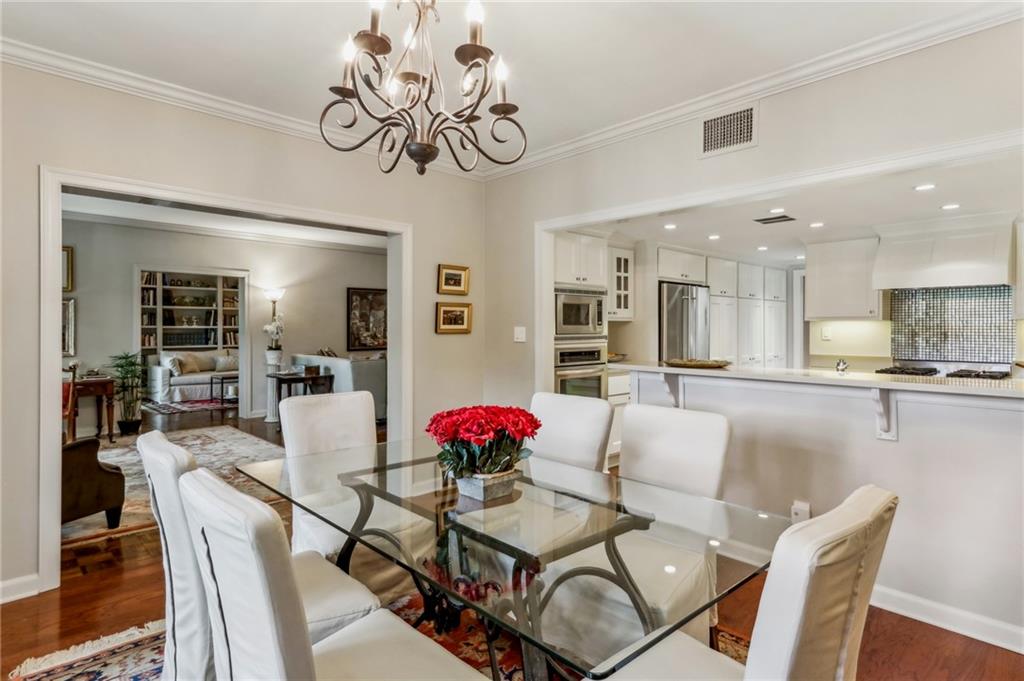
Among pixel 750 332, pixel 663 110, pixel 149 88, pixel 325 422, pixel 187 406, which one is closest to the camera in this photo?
pixel 325 422

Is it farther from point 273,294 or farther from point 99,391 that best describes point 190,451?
point 273,294

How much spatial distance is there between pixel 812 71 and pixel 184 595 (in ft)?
10.6

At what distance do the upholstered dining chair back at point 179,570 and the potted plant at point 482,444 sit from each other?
0.75 m

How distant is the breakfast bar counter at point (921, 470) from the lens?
221 centimetres

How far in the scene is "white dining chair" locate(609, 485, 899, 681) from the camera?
868mm

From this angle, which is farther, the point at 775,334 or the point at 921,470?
the point at 775,334

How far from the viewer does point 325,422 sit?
105 inches

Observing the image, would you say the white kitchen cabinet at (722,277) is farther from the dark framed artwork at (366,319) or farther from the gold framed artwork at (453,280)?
the dark framed artwork at (366,319)

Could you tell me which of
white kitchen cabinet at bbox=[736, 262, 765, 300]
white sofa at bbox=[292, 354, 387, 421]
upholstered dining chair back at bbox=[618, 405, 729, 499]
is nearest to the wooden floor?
upholstered dining chair back at bbox=[618, 405, 729, 499]

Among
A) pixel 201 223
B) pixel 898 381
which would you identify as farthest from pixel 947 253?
pixel 201 223

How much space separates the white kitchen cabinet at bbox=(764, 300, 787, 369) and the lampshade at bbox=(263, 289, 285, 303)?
22.2 feet

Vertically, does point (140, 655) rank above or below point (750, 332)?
below

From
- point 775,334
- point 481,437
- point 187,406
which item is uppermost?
point 775,334

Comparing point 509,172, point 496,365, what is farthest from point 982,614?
point 509,172
